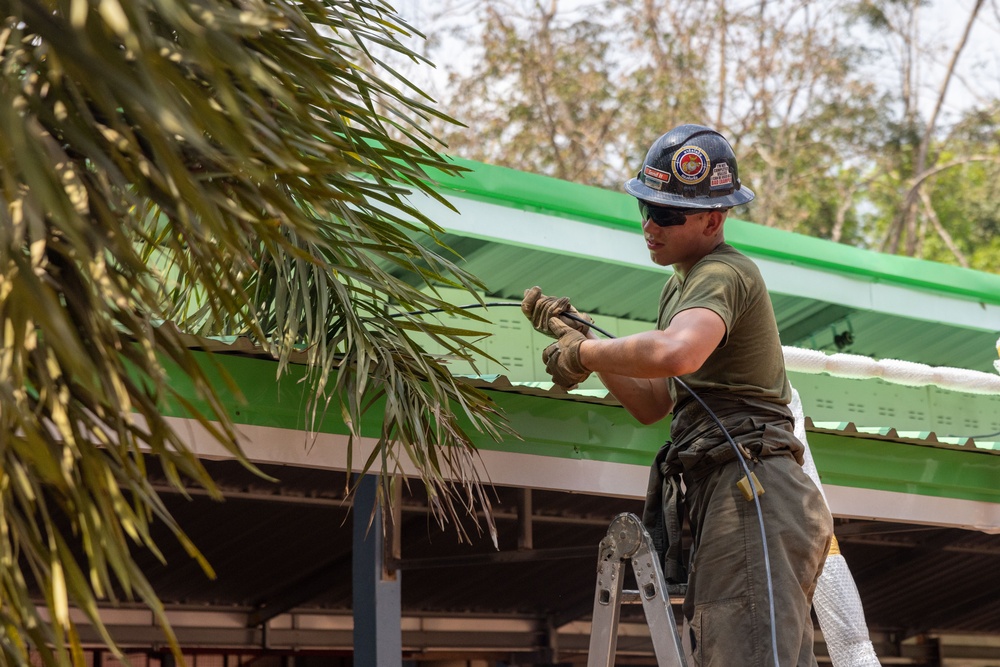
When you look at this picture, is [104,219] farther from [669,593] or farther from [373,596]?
[373,596]

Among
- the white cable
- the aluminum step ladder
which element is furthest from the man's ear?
the white cable

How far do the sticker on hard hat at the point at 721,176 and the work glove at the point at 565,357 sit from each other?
61 cm

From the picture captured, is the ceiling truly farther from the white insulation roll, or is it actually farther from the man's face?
the man's face

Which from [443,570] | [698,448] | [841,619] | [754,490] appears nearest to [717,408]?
[698,448]

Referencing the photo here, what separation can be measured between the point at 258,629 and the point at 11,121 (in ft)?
19.4

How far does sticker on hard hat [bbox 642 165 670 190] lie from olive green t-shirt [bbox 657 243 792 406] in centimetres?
25

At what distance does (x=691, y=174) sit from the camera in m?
3.58

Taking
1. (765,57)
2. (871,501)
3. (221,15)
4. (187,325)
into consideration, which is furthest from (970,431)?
(765,57)

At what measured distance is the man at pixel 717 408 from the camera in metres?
3.25

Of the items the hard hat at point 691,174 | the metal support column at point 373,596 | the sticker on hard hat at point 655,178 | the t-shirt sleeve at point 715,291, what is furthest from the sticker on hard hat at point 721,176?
the metal support column at point 373,596

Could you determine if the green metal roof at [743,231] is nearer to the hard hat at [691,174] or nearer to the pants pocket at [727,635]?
the hard hat at [691,174]

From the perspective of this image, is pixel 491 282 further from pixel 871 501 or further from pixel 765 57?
pixel 765 57

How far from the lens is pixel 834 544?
16.8 feet

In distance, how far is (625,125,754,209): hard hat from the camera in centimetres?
358
